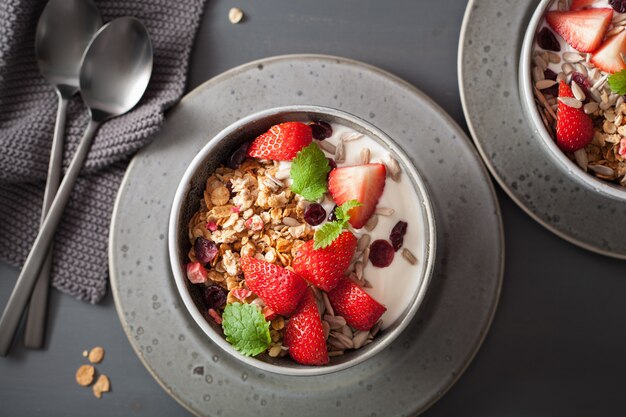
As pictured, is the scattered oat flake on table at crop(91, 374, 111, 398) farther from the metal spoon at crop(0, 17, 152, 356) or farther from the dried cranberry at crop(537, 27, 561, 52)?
the dried cranberry at crop(537, 27, 561, 52)

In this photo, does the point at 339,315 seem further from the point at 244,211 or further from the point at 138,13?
the point at 138,13

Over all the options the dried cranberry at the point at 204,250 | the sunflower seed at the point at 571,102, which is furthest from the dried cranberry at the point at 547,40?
the dried cranberry at the point at 204,250

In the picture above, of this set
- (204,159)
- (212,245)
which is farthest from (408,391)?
(204,159)

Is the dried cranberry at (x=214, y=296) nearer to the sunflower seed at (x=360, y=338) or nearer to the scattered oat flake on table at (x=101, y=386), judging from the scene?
the sunflower seed at (x=360, y=338)

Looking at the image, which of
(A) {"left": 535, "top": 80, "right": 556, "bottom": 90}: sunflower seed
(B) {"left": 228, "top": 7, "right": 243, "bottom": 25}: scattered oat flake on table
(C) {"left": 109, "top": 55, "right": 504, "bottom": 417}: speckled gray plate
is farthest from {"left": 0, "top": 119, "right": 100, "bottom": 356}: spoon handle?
(A) {"left": 535, "top": 80, "right": 556, "bottom": 90}: sunflower seed

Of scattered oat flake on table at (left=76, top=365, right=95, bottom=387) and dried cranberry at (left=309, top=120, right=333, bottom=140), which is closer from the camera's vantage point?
dried cranberry at (left=309, top=120, right=333, bottom=140)

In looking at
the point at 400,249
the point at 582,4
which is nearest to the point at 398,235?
the point at 400,249
